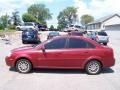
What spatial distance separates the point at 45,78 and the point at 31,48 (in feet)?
5.94

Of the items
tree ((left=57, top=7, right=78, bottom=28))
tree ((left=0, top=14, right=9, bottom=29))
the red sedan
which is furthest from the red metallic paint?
tree ((left=57, top=7, right=78, bottom=28))

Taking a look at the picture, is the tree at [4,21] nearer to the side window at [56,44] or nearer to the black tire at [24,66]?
the black tire at [24,66]

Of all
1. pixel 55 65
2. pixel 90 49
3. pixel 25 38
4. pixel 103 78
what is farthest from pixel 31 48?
pixel 25 38

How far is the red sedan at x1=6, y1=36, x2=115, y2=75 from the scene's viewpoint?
1209 cm

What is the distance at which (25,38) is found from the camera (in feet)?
117

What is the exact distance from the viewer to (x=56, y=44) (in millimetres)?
12258

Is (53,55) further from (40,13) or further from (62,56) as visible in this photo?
(40,13)

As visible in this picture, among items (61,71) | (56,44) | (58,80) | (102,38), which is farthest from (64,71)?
(102,38)

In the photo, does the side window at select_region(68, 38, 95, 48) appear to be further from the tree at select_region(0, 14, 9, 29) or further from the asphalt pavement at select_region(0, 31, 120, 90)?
the tree at select_region(0, 14, 9, 29)

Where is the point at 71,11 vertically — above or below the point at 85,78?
above

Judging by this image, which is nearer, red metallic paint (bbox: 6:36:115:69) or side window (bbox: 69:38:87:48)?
red metallic paint (bbox: 6:36:115:69)

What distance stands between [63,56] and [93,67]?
1.32 m

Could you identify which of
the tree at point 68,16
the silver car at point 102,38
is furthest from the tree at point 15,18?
the silver car at point 102,38

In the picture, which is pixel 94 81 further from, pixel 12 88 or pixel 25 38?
pixel 25 38
